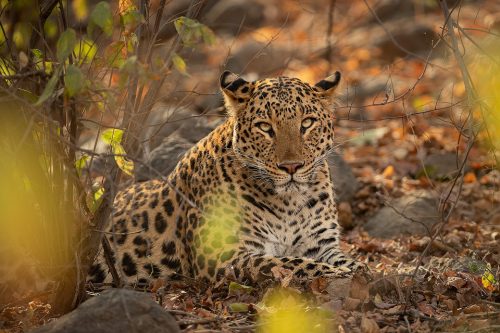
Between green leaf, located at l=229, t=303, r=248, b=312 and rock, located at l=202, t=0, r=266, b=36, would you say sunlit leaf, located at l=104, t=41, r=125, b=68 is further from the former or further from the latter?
rock, located at l=202, t=0, r=266, b=36

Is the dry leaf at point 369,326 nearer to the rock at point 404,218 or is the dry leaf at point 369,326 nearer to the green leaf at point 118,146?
the green leaf at point 118,146

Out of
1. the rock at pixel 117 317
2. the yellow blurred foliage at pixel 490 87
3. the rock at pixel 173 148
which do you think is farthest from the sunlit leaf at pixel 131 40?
the rock at pixel 173 148

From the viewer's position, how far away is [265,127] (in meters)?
8.22

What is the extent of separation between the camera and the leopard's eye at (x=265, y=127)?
8.21 meters

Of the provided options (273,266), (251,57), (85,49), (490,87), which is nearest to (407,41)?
(251,57)

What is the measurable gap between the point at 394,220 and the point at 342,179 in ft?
4.17

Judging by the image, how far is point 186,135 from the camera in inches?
464

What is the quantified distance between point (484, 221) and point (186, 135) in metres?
4.03

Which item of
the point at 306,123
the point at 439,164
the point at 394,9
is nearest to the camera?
the point at 306,123

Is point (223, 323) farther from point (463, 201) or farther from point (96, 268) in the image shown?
point (463, 201)

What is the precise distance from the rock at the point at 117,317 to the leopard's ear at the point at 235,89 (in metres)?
3.05

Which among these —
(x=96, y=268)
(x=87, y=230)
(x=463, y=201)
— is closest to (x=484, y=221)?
(x=463, y=201)

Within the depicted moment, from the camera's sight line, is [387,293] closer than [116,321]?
No

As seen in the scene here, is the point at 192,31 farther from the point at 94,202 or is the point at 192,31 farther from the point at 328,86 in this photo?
the point at 328,86
